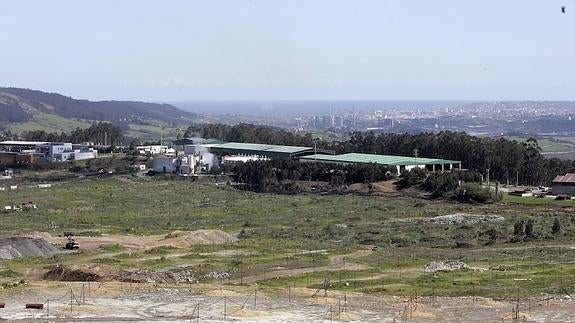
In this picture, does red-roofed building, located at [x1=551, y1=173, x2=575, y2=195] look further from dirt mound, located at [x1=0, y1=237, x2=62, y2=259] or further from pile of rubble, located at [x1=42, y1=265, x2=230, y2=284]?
dirt mound, located at [x1=0, y1=237, x2=62, y2=259]

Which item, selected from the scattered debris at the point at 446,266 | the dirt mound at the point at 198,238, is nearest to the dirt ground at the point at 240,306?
the scattered debris at the point at 446,266

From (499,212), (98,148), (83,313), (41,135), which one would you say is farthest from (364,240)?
(41,135)

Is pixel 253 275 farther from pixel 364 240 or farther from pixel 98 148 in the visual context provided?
pixel 98 148

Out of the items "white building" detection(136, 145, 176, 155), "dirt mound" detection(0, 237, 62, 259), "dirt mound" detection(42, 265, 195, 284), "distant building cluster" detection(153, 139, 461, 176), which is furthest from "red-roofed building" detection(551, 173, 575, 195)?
"white building" detection(136, 145, 176, 155)

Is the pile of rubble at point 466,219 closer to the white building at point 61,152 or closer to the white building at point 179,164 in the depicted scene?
the white building at point 179,164

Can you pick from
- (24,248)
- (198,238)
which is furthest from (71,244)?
(198,238)

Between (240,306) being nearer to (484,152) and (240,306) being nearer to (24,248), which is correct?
(24,248)

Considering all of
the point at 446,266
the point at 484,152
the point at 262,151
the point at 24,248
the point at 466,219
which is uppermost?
the point at 484,152
